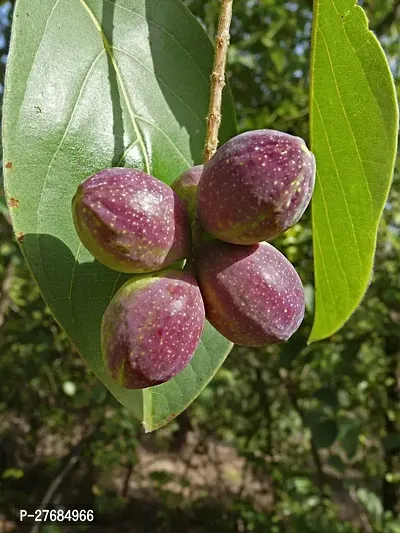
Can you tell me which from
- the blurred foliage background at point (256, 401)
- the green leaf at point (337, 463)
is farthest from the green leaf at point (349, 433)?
the green leaf at point (337, 463)

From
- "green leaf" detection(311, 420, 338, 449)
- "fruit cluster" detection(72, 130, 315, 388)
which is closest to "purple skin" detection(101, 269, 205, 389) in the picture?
"fruit cluster" detection(72, 130, 315, 388)

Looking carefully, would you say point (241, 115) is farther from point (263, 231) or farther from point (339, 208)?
point (263, 231)

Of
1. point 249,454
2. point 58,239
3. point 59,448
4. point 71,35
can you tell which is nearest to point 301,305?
point 58,239

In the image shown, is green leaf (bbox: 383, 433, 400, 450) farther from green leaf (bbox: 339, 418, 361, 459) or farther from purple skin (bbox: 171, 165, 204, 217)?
purple skin (bbox: 171, 165, 204, 217)

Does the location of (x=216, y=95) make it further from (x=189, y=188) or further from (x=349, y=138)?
(x=349, y=138)

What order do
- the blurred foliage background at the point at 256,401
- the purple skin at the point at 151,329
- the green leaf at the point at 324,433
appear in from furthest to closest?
1. the blurred foliage background at the point at 256,401
2. the green leaf at the point at 324,433
3. the purple skin at the point at 151,329

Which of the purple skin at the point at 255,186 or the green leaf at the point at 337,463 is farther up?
the purple skin at the point at 255,186

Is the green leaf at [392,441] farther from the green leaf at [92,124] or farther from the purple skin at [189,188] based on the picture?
the purple skin at [189,188]
